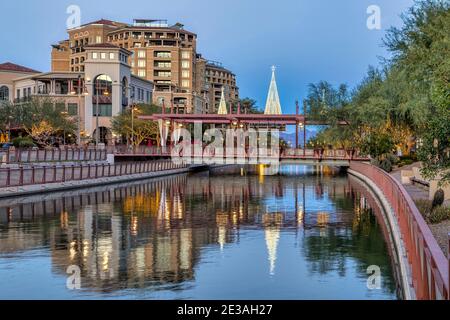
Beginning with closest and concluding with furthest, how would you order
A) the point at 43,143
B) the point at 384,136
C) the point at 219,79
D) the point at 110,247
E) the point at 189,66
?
the point at 110,247 → the point at 384,136 → the point at 43,143 → the point at 189,66 → the point at 219,79

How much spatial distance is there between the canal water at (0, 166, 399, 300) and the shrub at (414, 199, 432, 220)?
1.79 m

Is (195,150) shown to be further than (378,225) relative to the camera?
Yes

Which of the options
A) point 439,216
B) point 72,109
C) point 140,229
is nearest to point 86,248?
point 140,229

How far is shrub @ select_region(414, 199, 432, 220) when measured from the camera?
2306cm

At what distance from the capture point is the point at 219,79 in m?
195

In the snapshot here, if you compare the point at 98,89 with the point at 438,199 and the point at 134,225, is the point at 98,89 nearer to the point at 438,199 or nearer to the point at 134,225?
the point at 134,225

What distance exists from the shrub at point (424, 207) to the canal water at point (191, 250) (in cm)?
179

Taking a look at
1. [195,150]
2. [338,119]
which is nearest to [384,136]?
[338,119]

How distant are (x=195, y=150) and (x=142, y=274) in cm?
5516

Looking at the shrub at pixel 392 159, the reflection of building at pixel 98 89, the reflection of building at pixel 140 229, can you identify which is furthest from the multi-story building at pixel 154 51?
the reflection of building at pixel 140 229

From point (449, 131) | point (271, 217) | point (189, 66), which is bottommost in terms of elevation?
point (271, 217)
